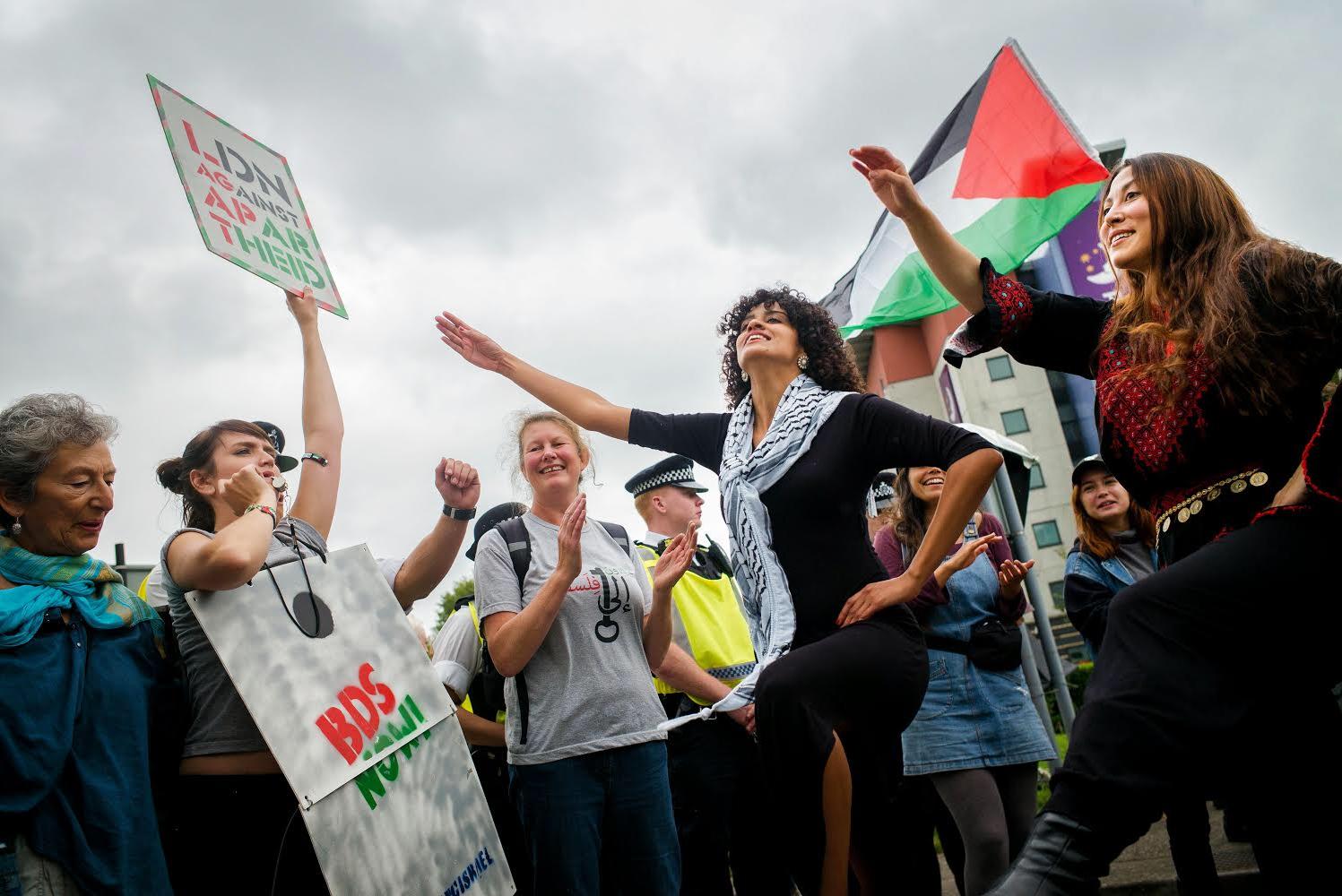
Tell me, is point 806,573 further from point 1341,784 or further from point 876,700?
point 1341,784

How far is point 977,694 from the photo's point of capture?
12.9 ft

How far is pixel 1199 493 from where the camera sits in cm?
191

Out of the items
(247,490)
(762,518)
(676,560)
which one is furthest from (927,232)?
(247,490)

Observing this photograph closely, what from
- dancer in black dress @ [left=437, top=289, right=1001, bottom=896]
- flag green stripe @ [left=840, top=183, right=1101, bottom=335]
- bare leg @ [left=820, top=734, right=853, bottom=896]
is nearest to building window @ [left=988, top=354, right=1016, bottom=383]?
flag green stripe @ [left=840, top=183, right=1101, bottom=335]

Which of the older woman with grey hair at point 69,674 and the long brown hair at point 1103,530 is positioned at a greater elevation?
the older woman with grey hair at point 69,674

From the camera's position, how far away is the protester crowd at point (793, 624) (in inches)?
65.1

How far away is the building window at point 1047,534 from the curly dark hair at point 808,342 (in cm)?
4370

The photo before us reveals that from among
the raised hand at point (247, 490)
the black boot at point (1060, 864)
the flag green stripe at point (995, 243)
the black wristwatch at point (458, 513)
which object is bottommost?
the black boot at point (1060, 864)

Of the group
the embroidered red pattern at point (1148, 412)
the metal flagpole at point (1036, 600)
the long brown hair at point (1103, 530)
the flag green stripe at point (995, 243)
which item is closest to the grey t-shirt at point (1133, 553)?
the long brown hair at point (1103, 530)

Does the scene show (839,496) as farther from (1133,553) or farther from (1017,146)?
(1017,146)

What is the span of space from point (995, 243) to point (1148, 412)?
5.56 m

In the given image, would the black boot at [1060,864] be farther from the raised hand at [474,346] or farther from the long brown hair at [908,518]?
the long brown hair at [908,518]

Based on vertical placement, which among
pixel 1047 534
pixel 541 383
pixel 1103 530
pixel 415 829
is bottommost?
pixel 1047 534

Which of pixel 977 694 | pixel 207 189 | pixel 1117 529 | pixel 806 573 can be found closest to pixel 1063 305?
pixel 806 573
